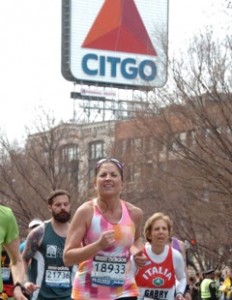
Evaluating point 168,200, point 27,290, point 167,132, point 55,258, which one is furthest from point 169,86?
point 27,290

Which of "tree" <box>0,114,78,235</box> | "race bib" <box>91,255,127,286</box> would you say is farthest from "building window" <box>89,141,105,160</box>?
"race bib" <box>91,255,127,286</box>

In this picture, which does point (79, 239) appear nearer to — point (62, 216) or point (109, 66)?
point (62, 216)

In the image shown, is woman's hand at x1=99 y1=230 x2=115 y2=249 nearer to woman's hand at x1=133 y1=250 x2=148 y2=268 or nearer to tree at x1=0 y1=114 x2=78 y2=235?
woman's hand at x1=133 y1=250 x2=148 y2=268

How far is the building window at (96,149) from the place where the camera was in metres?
51.5

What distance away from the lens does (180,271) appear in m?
11.0

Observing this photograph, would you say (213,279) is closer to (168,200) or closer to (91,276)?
(168,200)

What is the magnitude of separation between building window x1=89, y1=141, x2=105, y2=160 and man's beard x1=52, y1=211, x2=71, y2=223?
1498 inches

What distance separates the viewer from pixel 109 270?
856 cm

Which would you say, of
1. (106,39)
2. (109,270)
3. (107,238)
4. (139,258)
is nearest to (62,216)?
(139,258)

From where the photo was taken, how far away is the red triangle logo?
72.1 m

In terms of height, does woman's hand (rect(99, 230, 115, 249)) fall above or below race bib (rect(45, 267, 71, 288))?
above

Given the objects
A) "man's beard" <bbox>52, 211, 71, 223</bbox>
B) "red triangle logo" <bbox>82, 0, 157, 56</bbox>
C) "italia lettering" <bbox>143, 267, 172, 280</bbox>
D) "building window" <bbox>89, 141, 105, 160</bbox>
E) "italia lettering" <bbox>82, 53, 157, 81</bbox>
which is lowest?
"italia lettering" <bbox>143, 267, 172, 280</bbox>

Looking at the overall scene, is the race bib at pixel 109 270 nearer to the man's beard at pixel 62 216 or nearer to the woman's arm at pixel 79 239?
the woman's arm at pixel 79 239

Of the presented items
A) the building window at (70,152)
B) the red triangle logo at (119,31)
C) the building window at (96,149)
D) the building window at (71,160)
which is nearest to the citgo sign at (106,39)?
the red triangle logo at (119,31)
